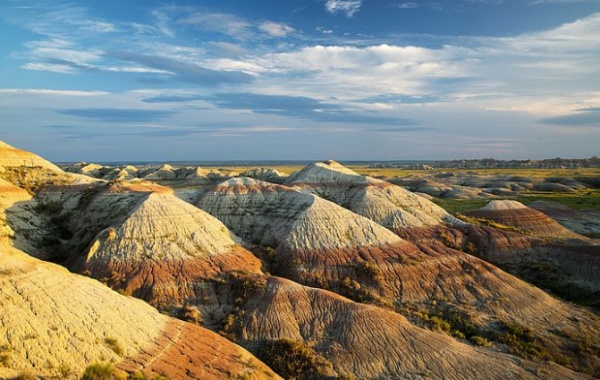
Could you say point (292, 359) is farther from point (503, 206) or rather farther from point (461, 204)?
point (461, 204)

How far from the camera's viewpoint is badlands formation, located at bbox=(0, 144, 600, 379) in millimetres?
21219

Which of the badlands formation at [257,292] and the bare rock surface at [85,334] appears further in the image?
the badlands formation at [257,292]

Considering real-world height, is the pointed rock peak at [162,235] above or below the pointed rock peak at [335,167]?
below

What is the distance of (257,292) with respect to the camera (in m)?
32.7

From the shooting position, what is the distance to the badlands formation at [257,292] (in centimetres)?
2122

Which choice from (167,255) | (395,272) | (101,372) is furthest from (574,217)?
(101,372)

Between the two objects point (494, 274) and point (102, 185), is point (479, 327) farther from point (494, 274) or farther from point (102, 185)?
point (102, 185)

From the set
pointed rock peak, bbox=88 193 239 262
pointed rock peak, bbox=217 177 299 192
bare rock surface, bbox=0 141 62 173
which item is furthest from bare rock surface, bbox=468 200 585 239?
bare rock surface, bbox=0 141 62 173

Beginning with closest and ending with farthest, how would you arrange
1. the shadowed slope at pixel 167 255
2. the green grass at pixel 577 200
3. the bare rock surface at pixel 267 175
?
1. the shadowed slope at pixel 167 255
2. the green grass at pixel 577 200
3. the bare rock surface at pixel 267 175

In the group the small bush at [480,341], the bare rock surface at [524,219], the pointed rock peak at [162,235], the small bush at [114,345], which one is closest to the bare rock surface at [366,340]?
the small bush at [480,341]

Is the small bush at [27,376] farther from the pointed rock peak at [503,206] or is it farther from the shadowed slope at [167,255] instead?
the pointed rock peak at [503,206]

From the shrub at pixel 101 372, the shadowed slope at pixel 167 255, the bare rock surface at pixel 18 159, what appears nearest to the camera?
the shrub at pixel 101 372

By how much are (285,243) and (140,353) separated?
22.3 m

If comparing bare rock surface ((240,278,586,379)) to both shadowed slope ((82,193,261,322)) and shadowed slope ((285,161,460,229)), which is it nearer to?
shadowed slope ((82,193,261,322))
